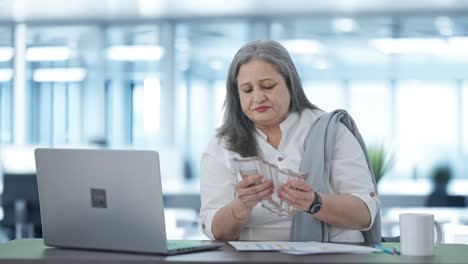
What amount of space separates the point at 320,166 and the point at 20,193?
516 cm

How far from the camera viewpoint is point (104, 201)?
6.55 ft

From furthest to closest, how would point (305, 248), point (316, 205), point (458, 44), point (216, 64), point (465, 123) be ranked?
point (216, 64) < point (458, 44) < point (465, 123) < point (316, 205) < point (305, 248)

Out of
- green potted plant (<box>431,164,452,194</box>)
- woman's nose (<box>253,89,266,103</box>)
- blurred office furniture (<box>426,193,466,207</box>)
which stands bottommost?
blurred office furniture (<box>426,193,466,207</box>)

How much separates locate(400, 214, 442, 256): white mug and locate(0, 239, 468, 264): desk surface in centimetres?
4

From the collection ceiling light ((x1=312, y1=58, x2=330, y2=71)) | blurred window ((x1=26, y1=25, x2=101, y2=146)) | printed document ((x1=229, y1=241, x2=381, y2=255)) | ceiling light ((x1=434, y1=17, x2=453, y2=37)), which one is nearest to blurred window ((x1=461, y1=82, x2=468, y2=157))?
ceiling light ((x1=434, y1=17, x2=453, y2=37))

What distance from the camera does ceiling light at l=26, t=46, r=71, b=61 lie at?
10812 millimetres

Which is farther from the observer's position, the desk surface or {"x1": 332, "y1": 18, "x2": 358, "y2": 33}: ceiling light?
{"x1": 332, "y1": 18, "x2": 358, "y2": 33}: ceiling light

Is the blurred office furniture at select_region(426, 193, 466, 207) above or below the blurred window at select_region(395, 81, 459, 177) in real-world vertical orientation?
below

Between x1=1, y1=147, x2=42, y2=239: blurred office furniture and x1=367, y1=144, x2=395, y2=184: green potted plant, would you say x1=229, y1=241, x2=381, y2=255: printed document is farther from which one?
x1=1, y1=147, x2=42, y2=239: blurred office furniture

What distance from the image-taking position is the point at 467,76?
988 centimetres

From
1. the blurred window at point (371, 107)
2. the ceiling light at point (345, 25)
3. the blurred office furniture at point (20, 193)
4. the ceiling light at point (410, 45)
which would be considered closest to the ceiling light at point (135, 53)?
the ceiling light at point (345, 25)

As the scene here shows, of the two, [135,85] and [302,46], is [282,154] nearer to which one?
[302,46]

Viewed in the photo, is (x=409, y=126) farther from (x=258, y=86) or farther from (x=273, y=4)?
(x=258, y=86)

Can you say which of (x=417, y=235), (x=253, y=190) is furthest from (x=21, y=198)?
(x=417, y=235)
